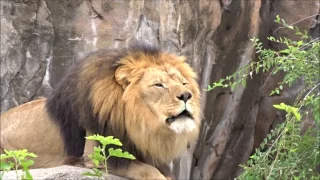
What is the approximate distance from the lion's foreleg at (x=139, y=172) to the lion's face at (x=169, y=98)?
34 cm

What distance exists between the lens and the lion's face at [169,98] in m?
4.25

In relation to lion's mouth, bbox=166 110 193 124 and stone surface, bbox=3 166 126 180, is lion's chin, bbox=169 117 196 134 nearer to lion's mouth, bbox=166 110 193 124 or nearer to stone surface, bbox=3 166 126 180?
lion's mouth, bbox=166 110 193 124

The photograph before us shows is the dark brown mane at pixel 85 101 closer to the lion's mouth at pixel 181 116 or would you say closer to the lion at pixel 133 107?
the lion at pixel 133 107

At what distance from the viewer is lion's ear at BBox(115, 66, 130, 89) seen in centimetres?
454

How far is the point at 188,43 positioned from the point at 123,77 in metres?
2.85

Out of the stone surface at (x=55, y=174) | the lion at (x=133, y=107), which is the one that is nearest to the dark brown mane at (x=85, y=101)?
the lion at (x=133, y=107)

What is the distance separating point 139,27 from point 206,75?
121 cm

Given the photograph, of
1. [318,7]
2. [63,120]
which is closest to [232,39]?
[318,7]

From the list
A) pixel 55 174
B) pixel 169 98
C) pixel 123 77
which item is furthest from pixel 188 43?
pixel 55 174

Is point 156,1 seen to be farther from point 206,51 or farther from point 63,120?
point 63,120

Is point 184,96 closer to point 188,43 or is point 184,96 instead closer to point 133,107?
point 133,107

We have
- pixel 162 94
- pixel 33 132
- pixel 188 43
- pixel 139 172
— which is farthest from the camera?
pixel 188 43

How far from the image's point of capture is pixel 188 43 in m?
7.32

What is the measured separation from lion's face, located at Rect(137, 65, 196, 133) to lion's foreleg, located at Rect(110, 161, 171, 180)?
1.13 ft
